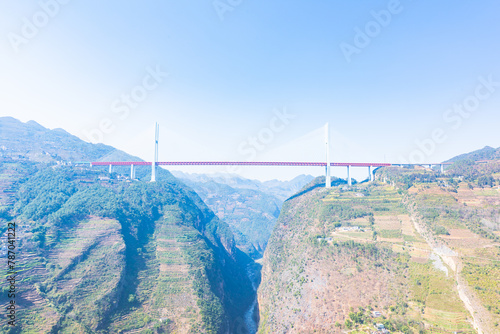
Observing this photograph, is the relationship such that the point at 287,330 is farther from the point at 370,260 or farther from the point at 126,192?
the point at 126,192

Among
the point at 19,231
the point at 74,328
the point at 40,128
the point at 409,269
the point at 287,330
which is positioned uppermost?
the point at 40,128

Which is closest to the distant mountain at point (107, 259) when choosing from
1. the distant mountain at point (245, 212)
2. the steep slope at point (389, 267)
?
the steep slope at point (389, 267)

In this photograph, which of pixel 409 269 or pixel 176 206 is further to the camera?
pixel 176 206

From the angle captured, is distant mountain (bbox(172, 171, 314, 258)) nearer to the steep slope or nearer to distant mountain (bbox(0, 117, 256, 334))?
distant mountain (bbox(0, 117, 256, 334))

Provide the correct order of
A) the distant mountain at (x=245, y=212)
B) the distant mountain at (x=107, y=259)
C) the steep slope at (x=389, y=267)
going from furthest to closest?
the distant mountain at (x=245, y=212), the distant mountain at (x=107, y=259), the steep slope at (x=389, y=267)

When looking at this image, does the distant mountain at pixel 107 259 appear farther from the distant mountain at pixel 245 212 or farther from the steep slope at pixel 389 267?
the distant mountain at pixel 245 212

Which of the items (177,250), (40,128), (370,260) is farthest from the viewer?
(40,128)


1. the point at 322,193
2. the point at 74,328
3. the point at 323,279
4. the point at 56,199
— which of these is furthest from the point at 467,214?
the point at 56,199

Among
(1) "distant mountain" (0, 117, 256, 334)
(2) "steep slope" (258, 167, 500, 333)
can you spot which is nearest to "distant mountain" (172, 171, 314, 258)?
(1) "distant mountain" (0, 117, 256, 334)

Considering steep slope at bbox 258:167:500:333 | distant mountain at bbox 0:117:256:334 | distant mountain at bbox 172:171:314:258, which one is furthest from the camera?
distant mountain at bbox 172:171:314:258
